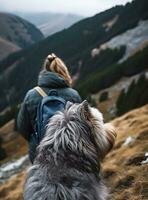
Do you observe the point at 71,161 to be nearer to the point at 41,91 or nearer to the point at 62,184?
the point at 62,184

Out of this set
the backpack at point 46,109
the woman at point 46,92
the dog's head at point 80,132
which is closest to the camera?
the dog's head at point 80,132

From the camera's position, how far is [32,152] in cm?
686

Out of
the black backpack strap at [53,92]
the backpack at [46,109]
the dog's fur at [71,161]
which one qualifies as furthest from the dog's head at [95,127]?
the black backpack strap at [53,92]

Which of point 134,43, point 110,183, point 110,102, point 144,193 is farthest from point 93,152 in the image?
point 134,43

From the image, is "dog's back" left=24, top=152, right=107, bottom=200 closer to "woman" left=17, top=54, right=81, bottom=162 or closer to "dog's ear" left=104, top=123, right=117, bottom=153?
"dog's ear" left=104, top=123, right=117, bottom=153

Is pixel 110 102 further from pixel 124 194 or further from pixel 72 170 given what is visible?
pixel 72 170

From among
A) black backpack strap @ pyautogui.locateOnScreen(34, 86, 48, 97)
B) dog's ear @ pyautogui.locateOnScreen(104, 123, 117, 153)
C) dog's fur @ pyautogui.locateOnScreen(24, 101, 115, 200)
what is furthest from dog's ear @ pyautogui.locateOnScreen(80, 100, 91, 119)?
black backpack strap @ pyautogui.locateOnScreen(34, 86, 48, 97)

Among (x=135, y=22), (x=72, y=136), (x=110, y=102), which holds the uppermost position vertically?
(x=72, y=136)

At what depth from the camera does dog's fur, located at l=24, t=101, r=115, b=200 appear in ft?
15.8

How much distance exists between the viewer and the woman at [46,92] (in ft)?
21.9

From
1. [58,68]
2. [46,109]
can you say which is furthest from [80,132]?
[58,68]

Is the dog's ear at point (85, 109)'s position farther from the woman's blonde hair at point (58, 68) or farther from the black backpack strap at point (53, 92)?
the woman's blonde hair at point (58, 68)

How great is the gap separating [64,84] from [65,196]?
241 centimetres

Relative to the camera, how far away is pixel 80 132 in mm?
4980
